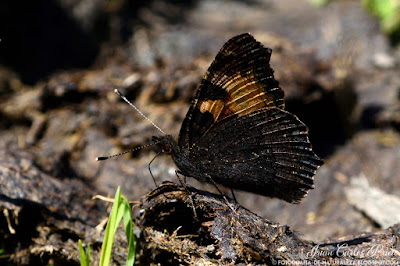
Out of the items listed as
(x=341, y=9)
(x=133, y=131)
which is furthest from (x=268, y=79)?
(x=341, y=9)

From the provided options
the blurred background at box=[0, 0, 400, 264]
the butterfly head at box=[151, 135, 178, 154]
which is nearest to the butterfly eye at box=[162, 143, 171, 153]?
the butterfly head at box=[151, 135, 178, 154]

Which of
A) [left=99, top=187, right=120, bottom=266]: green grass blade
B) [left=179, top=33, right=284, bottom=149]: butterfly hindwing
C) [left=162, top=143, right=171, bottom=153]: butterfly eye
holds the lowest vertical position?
[left=99, top=187, right=120, bottom=266]: green grass blade

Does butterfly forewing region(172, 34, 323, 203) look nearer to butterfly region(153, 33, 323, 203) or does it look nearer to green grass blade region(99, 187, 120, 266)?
butterfly region(153, 33, 323, 203)

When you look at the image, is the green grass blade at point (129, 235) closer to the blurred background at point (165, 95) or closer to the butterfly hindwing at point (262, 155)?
the butterfly hindwing at point (262, 155)

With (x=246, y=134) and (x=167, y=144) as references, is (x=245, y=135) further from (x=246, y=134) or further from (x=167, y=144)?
(x=167, y=144)

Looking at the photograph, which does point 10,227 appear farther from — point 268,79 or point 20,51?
point 20,51

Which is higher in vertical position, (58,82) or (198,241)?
(58,82)

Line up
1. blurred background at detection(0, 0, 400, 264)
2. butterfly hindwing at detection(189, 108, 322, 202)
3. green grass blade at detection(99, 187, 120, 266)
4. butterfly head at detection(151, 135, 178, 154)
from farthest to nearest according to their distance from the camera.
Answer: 1. blurred background at detection(0, 0, 400, 264)
2. butterfly hindwing at detection(189, 108, 322, 202)
3. butterfly head at detection(151, 135, 178, 154)
4. green grass blade at detection(99, 187, 120, 266)
